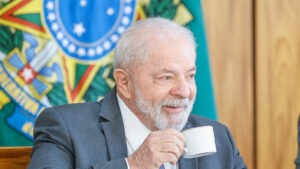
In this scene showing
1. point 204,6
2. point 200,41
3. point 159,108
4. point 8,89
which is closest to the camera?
point 159,108

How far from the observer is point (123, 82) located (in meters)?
1.72

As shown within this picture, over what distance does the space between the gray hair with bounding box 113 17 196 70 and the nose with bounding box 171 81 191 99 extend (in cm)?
17

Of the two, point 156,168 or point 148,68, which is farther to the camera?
point 148,68

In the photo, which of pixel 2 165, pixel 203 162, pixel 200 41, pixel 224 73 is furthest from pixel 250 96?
pixel 2 165

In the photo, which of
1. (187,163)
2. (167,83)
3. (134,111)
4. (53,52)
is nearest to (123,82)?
(134,111)

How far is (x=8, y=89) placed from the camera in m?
2.30

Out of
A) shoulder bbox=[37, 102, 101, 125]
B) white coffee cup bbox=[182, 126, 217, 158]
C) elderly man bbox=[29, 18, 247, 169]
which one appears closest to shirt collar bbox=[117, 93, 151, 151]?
elderly man bbox=[29, 18, 247, 169]

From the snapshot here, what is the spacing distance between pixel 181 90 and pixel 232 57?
134 cm

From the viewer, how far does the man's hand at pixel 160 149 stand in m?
1.34

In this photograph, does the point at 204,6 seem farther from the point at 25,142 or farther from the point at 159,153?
the point at 159,153

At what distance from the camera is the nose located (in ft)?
5.06

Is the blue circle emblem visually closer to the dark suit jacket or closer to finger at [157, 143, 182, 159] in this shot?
the dark suit jacket

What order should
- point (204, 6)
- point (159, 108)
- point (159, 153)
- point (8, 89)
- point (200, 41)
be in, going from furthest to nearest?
point (204, 6)
point (200, 41)
point (8, 89)
point (159, 108)
point (159, 153)

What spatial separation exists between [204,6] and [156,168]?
5.33 feet
